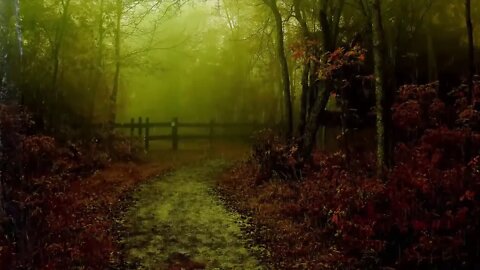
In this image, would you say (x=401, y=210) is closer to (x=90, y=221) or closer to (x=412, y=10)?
(x=90, y=221)

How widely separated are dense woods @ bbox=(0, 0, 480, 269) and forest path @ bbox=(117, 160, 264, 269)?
0.53 meters

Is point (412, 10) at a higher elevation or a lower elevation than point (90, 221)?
higher

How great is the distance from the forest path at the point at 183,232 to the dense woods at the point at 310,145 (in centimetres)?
53

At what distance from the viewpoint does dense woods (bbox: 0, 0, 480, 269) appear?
9.30 metres

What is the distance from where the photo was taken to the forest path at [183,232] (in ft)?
30.8

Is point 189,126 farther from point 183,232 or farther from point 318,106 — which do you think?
point 183,232

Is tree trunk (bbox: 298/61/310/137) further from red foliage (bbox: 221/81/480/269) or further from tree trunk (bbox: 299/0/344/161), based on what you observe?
red foliage (bbox: 221/81/480/269)

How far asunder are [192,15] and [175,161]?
894 inches

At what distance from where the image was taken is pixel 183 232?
36.7 ft

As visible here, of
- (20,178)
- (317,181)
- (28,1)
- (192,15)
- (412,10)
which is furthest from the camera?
(192,15)

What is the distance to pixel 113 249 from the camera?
31.9 ft

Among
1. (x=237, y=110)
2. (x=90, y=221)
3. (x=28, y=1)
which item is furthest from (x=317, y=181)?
(x=237, y=110)

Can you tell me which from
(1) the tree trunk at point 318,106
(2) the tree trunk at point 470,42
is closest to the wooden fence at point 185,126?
(1) the tree trunk at point 318,106

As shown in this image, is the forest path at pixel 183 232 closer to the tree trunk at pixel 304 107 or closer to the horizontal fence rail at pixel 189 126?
the tree trunk at pixel 304 107
